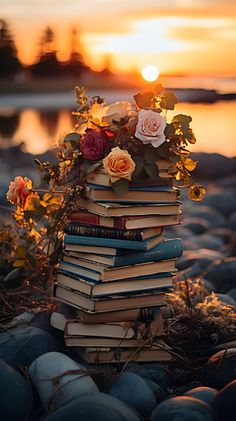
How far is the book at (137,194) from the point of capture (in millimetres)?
4668

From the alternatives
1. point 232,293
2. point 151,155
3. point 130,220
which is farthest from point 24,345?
point 232,293

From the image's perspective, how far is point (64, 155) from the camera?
196 inches

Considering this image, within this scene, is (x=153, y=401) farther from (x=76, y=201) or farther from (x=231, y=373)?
(x=76, y=201)

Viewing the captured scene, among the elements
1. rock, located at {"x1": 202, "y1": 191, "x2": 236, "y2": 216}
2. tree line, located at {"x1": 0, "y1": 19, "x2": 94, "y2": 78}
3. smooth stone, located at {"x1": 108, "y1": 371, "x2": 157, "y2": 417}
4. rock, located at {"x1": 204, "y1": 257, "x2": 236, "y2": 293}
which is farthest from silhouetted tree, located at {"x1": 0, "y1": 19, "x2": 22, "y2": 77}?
smooth stone, located at {"x1": 108, "y1": 371, "x2": 157, "y2": 417}

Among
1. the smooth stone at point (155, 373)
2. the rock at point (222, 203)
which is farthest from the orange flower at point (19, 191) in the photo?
the rock at point (222, 203)

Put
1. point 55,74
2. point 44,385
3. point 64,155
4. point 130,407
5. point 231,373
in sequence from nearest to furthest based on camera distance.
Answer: point 130,407
point 44,385
point 231,373
point 64,155
point 55,74

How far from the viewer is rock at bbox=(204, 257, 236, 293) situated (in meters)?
6.79

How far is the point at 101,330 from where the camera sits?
4.77m

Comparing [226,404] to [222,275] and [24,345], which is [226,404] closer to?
[24,345]

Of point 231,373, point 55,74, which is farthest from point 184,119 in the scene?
point 55,74

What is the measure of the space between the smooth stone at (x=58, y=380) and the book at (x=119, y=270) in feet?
1.59

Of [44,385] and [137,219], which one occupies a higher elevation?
[137,219]

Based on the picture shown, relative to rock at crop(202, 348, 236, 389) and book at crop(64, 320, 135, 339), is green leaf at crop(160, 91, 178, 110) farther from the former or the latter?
rock at crop(202, 348, 236, 389)

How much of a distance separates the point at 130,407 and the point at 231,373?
796 millimetres
